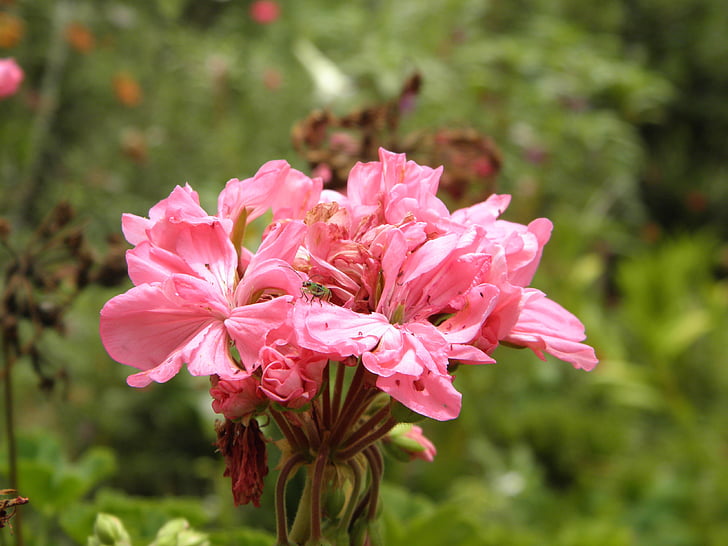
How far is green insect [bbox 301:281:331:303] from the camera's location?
451mm

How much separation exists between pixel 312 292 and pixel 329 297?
0.07 ft

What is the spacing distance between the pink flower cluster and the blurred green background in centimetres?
54

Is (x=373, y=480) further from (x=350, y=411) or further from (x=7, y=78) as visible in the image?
(x=7, y=78)

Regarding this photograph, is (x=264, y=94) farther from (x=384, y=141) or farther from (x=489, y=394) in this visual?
(x=384, y=141)

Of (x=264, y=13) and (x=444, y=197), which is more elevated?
(x=264, y=13)

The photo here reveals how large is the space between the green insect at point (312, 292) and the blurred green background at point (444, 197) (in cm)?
61

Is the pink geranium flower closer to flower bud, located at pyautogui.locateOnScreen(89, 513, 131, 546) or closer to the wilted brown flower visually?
the wilted brown flower

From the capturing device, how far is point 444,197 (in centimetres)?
160

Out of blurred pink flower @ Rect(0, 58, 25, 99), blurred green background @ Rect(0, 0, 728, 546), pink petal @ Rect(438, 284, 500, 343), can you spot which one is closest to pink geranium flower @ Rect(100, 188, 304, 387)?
pink petal @ Rect(438, 284, 500, 343)

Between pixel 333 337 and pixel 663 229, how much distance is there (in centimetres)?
589

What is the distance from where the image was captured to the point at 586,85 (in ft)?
9.48

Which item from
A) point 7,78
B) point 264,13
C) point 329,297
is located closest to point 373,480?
point 329,297

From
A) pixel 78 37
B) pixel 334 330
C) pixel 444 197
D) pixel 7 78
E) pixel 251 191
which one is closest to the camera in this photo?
pixel 334 330

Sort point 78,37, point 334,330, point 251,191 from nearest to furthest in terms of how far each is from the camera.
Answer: point 334,330 → point 251,191 → point 78,37
